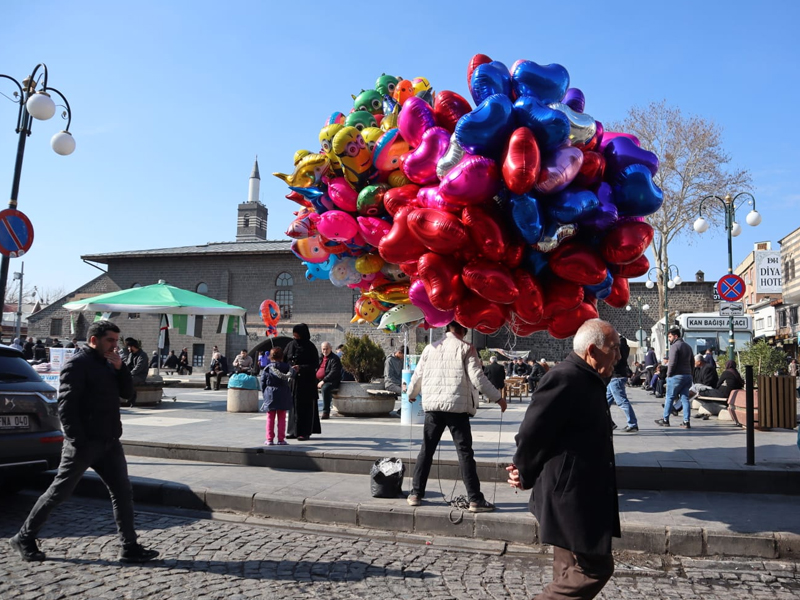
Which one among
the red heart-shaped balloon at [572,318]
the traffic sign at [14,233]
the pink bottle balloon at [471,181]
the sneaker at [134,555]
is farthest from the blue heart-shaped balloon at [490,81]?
the traffic sign at [14,233]

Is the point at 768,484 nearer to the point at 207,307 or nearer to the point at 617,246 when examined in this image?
the point at 617,246

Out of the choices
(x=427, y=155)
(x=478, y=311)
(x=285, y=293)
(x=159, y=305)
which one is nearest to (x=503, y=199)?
(x=427, y=155)

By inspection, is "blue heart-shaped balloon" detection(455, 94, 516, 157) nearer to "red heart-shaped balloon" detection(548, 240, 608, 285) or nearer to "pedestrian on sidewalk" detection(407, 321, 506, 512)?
"red heart-shaped balloon" detection(548, 240, 608, 285)

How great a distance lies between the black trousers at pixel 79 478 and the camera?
4324 mm

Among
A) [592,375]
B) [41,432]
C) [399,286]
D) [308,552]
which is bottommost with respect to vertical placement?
[308,552]

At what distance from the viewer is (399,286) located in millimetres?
6125

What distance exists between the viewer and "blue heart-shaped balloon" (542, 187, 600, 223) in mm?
4520

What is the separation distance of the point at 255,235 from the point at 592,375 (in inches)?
1817

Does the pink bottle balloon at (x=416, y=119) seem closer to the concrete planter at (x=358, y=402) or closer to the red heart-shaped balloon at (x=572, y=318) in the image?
the red heart-shaped balloon at (x=572, y=318)

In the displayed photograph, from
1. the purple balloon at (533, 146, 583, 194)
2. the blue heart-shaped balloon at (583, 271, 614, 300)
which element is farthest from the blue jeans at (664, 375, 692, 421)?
the purple balloon at (533, 146, 583, 194)

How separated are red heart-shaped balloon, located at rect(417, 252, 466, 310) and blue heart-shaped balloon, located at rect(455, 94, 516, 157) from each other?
89cm

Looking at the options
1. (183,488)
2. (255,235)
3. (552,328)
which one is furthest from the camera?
(255,235)

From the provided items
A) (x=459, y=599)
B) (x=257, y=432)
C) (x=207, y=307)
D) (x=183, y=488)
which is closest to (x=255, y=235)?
(x=207, y=307)

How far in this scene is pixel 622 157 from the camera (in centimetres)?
492
